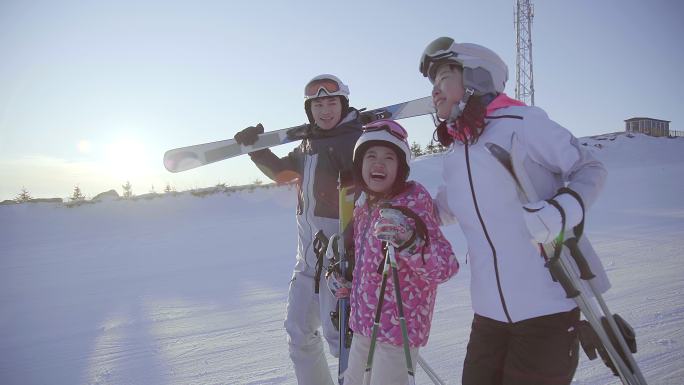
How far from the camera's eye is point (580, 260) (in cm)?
173

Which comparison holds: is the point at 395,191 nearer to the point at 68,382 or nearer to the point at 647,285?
the point at 68,382

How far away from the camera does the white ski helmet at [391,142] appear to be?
235cm

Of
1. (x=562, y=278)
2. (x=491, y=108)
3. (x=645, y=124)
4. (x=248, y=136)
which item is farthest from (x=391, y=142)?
(x=645, y=124)

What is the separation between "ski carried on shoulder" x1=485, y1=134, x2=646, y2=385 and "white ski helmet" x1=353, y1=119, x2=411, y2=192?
25.8 inches

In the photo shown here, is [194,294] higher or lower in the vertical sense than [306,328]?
lower

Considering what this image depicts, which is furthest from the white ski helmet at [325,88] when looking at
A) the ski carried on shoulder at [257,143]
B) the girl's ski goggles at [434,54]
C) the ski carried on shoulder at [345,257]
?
the girl's ski goggles at [434,54]

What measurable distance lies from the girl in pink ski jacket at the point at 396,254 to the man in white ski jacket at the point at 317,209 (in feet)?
1.83

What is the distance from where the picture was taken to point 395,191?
233 cm

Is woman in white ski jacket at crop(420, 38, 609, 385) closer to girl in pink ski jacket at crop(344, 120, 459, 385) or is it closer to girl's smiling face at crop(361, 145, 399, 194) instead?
girl in pink ski jacket at crop(344, 120, 459, 385)

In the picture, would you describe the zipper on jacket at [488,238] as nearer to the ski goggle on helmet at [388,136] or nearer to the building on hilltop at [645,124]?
the ski goggle on helmet at [388,136]

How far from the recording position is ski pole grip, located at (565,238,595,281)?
1.72 meters

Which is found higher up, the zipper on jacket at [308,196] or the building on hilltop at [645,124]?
the building on hilltop at [645,124]

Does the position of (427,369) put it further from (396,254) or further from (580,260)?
(580,260)

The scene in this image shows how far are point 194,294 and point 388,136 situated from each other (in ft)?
16.8
